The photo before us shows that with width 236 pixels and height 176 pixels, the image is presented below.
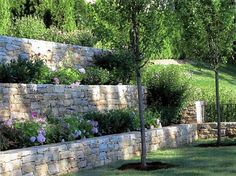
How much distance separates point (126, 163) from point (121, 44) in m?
2.28

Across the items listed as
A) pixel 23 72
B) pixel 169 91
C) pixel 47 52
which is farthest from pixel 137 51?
pixel 169 91

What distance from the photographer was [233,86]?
2417 centimetres

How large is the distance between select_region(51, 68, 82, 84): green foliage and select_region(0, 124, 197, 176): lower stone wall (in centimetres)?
243

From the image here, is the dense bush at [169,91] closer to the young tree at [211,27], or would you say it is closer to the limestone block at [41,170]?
the young tree at [211,27]

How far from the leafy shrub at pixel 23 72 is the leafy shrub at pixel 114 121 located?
60.1 inches

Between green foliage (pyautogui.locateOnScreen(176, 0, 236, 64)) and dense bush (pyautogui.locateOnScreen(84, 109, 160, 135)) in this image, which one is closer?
dense bush (pyautogui.locateOnScreen(84, 109, 160, 135))

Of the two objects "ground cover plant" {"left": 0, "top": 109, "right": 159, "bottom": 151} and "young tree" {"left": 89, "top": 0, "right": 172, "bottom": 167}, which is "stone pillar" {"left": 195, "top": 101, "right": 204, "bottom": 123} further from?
"young tree" {"left": 89, "top": 0, "right": 172, "bottom": 167}

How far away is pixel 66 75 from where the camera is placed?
13625 millimetres

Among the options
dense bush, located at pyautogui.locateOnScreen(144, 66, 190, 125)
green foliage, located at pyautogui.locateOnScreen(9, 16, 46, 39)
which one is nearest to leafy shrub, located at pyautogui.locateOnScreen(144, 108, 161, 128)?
dense bush, located at pyautogui.locateOnScreen(144, 66, 190, 125)

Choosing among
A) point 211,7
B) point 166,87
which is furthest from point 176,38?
point 211,7

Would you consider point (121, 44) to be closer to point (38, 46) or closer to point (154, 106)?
point (38, 46)

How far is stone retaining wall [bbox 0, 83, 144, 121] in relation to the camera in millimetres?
10703

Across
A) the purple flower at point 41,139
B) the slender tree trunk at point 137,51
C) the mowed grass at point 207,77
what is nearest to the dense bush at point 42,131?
the purple flower at point 41,139

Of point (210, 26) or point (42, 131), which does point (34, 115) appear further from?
point (210, 26)
